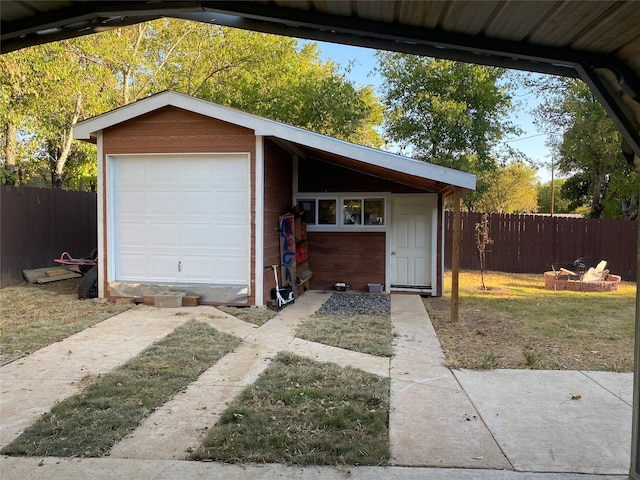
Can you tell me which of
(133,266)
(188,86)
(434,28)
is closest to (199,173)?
(133,266)

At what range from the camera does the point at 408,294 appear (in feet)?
33.7

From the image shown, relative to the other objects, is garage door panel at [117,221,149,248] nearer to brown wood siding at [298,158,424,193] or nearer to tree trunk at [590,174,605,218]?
brown wood siding at [298,158,424,193]

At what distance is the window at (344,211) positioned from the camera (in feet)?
34.3

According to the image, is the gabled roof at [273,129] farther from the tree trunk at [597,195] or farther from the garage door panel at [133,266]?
the tree trunk at [597,195]

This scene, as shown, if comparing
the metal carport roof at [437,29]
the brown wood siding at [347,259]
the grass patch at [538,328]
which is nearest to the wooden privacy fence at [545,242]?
the grass patch at [538,328]

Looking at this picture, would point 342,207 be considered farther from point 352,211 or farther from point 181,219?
point 181,219

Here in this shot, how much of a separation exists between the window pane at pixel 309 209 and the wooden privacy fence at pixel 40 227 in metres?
5.94

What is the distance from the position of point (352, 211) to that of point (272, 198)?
244 cm

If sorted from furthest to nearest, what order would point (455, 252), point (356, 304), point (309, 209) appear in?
point (309, 209), point (356, 304), point (455, 252)

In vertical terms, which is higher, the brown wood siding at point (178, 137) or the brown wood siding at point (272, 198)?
the brown wood siding at point (178, 137)

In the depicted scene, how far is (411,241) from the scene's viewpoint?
1043 cm

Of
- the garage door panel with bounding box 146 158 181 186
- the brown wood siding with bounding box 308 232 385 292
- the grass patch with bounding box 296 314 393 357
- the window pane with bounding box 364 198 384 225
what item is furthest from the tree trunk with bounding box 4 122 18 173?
the grass patch with bounding box 296 314 393 357

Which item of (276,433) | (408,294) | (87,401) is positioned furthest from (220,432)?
(408,294)

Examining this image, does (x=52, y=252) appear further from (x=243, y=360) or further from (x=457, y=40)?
(x=457, y=40)
